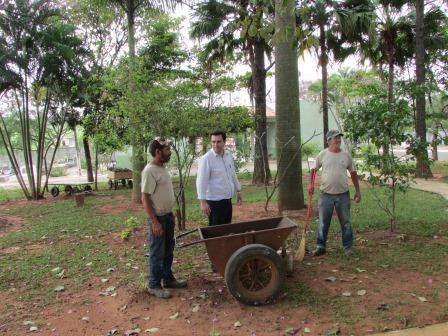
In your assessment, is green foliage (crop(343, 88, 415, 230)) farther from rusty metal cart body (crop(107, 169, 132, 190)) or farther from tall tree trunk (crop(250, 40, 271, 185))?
rusty metal cart body (crop(107, 169, 132, 190))

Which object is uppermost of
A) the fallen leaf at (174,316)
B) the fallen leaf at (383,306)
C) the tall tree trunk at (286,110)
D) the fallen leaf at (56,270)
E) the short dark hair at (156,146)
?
the tall tree trunk at (286,110)

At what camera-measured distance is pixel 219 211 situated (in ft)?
17.3

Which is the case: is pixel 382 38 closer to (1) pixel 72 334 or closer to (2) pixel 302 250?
(2) pixel 302 250

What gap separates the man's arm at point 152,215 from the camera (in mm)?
4531

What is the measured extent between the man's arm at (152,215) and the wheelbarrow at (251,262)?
1.38ft

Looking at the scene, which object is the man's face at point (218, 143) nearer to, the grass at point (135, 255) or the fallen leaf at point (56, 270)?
the grass at point (135, 255)

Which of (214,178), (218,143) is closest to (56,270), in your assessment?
(214,178)

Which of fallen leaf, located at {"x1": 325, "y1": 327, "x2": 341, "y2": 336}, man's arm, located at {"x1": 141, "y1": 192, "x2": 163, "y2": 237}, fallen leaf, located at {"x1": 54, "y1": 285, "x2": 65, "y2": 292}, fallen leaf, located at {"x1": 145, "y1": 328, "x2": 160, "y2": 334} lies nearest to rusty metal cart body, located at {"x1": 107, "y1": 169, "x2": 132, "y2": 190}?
fallen leaf, located at {"x1": 54, "y1": 285, "x2": 65, "y2": 292}

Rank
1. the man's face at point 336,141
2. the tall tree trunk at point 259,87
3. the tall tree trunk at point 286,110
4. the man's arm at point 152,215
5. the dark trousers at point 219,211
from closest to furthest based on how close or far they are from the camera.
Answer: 1. the man's arm at point 152,215
2. the dark trousers at point 219,211
3. the man's face at point 336,141
4. the tall tree trunk at point 286,110
5. the tall tree trunk at point 259,87

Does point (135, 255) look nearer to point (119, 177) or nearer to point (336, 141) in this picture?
point (336, 141)

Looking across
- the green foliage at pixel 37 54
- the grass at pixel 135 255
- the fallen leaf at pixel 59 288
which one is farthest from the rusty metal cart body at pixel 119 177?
the fallen leaf at pixel 59 288

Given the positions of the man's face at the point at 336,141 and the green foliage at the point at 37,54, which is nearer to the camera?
the man's face at the point at 336,141

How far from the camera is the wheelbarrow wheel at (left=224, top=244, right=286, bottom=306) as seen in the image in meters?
4.21

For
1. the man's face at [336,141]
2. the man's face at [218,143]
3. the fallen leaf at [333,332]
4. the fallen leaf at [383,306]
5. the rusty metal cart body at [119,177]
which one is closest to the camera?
the fallen leaf at [333,332]
